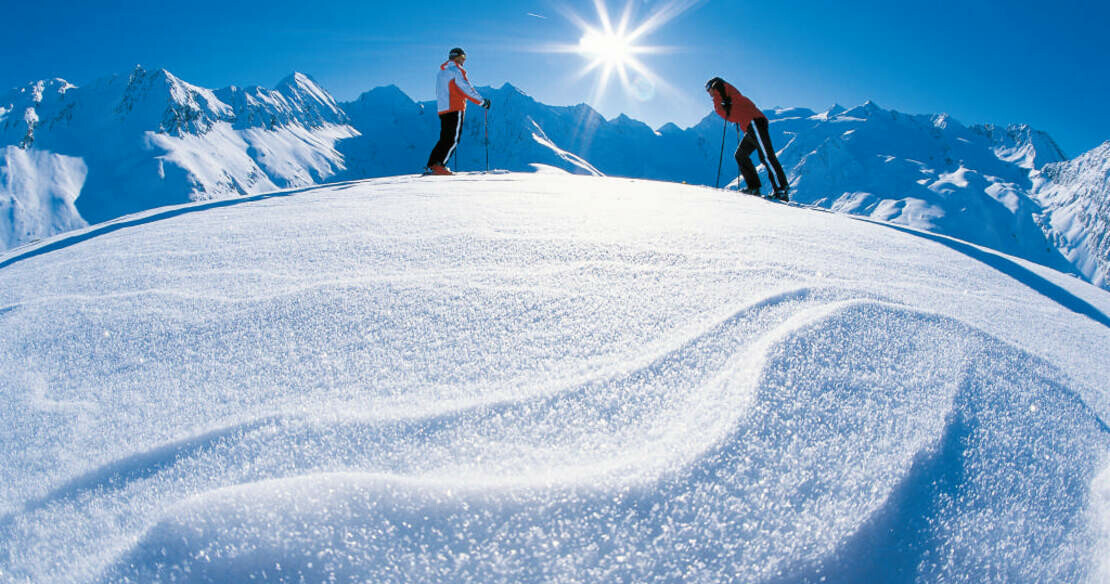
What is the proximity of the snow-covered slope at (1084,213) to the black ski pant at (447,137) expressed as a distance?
174 meters

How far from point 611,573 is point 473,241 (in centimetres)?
155

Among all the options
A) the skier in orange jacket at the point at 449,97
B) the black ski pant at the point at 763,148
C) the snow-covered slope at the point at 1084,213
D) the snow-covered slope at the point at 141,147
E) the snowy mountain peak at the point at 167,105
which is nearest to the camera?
the black ski pant at the point at 763,148

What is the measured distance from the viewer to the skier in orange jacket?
21.3 feet

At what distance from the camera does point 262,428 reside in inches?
33.9

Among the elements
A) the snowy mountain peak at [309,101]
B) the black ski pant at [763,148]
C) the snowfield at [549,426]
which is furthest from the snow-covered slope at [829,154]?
the snowfield at [549,426]

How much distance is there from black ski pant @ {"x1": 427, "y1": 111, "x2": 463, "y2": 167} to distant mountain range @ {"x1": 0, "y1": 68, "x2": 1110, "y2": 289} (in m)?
118

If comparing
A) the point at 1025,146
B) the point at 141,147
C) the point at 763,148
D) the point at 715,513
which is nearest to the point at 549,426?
the point at 715,513

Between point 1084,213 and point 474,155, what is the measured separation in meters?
189

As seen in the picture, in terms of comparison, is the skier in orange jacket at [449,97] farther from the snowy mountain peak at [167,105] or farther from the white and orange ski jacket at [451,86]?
the snowy mountain peak at [167,105]

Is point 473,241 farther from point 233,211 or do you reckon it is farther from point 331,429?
point 233,211

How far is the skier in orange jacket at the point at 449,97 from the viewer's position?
6.48m

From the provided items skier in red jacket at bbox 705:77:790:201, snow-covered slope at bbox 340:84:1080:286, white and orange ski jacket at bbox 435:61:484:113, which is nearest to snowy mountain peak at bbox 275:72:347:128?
snow-covered slope at bbox 340:84:1080:286

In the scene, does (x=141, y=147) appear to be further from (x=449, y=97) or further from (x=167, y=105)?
(x=449, y=97)

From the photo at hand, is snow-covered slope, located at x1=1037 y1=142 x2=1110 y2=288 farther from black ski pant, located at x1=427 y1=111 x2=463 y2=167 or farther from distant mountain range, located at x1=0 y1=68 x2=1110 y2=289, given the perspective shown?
black ski pant, located at x1=427 y1=111 x2=463 y2=167
